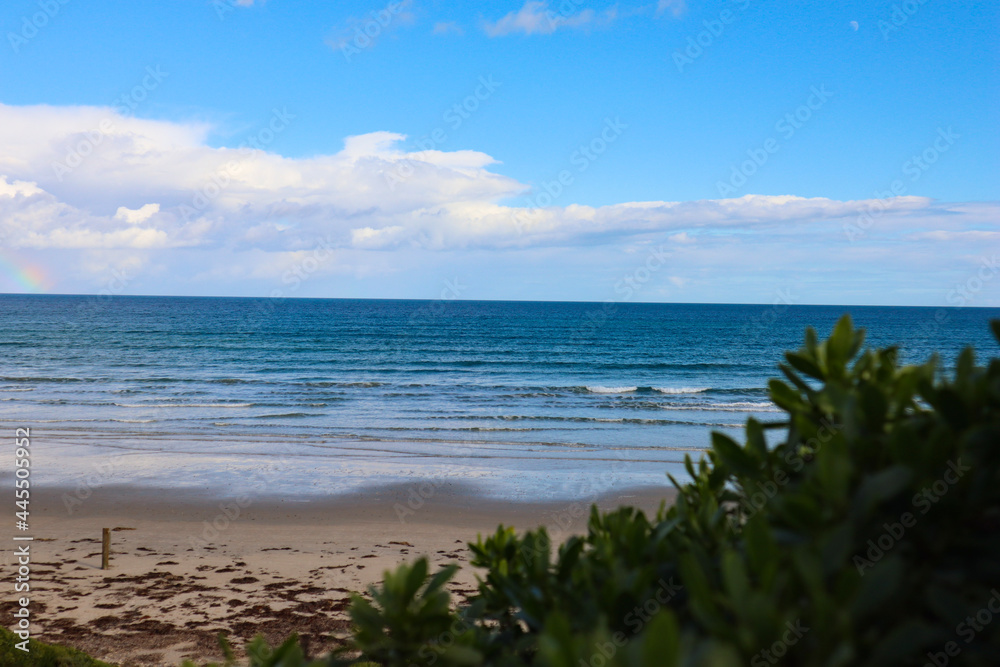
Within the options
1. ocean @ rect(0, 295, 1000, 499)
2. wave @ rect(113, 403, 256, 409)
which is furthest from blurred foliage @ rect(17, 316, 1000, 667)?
wave @ rect(113, 403, 256, 409)

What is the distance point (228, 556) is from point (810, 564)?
10.2m

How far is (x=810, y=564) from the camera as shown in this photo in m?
0.75

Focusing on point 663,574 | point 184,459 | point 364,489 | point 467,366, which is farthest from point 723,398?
point 663,574

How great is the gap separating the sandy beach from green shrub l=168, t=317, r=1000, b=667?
6.01m

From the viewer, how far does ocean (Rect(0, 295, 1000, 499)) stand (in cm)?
1488

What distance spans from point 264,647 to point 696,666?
73 cm

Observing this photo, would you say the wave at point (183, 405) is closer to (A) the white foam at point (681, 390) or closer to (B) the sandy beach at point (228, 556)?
(B) the sandy beach at point (228, 556)

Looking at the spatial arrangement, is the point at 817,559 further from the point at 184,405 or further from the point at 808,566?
the point at 184,405

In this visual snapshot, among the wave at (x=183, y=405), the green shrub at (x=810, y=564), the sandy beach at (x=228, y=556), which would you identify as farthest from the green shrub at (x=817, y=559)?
the wave at (x=183, y=405)

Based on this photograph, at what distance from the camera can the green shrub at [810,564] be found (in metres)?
0.75

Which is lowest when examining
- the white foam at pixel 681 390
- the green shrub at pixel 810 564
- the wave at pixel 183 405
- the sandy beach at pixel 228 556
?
the sandy beach at pixel 228 556

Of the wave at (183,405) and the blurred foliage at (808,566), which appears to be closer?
the blurred foliage at (808,566)

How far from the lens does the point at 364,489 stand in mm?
13555

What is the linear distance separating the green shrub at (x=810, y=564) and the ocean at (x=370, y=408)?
25.1ft
